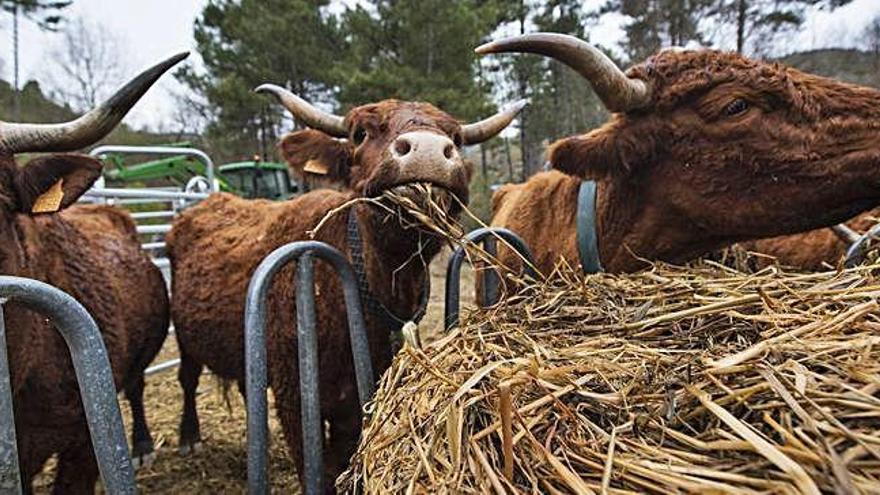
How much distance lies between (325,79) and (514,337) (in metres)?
22.2

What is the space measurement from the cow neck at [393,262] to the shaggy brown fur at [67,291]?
113 centimetres

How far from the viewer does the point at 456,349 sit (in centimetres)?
139

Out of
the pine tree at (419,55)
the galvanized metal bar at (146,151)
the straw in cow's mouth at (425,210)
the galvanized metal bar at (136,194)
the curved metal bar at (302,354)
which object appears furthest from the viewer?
the pine tree at (419,55)

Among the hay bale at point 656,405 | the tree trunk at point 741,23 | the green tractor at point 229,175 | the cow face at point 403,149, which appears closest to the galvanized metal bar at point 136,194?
the cow face at point 403,149

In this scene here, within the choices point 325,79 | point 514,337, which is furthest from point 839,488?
point 325,79

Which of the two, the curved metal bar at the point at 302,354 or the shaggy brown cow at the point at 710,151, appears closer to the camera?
the curved metal bar at the point at 302,354

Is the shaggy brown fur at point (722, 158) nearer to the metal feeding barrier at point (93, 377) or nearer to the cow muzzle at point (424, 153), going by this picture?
the cow muzzle at point (424, 153)

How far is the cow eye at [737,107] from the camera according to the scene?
2205mm

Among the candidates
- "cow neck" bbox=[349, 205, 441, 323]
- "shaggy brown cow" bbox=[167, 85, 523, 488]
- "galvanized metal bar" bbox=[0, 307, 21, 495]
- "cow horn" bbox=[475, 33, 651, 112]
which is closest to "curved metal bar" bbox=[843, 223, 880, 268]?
"cow horn" bbox=[475, 33, 651, 112]

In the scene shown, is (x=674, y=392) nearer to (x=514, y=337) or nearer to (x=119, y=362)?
(x=514, y=337)

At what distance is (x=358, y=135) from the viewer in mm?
2662

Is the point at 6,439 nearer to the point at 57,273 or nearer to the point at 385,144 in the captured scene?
the point at 385,144

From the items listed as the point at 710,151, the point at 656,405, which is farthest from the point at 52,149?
the point at 710,151

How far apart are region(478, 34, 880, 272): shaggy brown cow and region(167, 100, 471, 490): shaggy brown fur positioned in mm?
593
